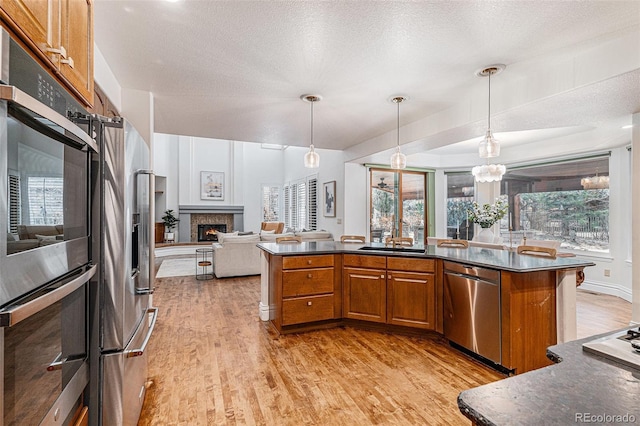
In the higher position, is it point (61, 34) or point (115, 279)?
point (61, 34)

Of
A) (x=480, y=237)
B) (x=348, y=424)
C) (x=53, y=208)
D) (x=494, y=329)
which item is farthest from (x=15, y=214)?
(x=480, y=237)

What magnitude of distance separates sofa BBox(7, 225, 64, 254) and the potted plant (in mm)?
10127

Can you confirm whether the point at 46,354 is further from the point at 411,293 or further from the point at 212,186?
the point at 212,186

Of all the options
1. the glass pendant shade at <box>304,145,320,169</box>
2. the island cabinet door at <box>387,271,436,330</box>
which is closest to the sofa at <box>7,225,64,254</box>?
the island cabinet door at <box>387,271,436,330</box>

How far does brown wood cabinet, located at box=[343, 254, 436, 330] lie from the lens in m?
3.17

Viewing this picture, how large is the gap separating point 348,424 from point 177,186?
1035 centimetres

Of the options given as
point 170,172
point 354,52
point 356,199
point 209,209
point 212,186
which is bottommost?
point 209,209

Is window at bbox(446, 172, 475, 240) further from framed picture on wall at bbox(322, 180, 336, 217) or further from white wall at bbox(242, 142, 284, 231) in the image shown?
white wall at bbox(242, 142, 284, 231)

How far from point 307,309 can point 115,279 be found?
7.16 ft

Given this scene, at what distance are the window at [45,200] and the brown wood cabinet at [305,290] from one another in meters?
2.35

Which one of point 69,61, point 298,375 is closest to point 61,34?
point 69,61

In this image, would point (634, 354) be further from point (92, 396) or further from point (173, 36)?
point (173, 36)

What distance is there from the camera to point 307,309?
3.37 meters

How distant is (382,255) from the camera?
11.0ft
